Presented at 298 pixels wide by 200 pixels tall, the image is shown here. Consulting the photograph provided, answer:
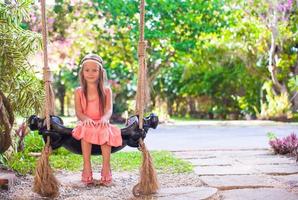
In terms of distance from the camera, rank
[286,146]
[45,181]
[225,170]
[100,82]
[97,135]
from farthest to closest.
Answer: [286,146] < [225,170] < [100,82] < [97,135] < [45,181]

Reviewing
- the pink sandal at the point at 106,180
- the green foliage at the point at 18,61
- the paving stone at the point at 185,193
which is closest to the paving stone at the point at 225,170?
the paving stone at the point at 185,193

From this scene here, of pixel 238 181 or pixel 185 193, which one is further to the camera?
pixel 238 181

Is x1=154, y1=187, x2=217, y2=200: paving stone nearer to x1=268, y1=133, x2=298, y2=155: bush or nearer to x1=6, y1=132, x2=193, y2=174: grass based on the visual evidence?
x1=6, y1=132, x2=193, y2=174: grass

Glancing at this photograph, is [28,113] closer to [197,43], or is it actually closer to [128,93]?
[197,43]

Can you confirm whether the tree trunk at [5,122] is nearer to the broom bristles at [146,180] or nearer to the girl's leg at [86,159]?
the girl's leg at [86,159]

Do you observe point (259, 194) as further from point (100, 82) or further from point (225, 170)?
point (100, 82)

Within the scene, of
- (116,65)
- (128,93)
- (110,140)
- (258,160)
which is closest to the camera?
(110,140)

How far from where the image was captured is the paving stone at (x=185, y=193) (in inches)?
99.7

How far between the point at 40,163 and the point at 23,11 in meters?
1.15

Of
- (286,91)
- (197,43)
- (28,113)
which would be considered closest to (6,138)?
(28,113)

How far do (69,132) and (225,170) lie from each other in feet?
4.57

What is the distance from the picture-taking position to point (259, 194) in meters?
2.60

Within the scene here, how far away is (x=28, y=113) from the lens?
10.9ft

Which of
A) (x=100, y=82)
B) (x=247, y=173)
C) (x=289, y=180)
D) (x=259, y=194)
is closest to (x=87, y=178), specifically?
(x=100, y=82)
